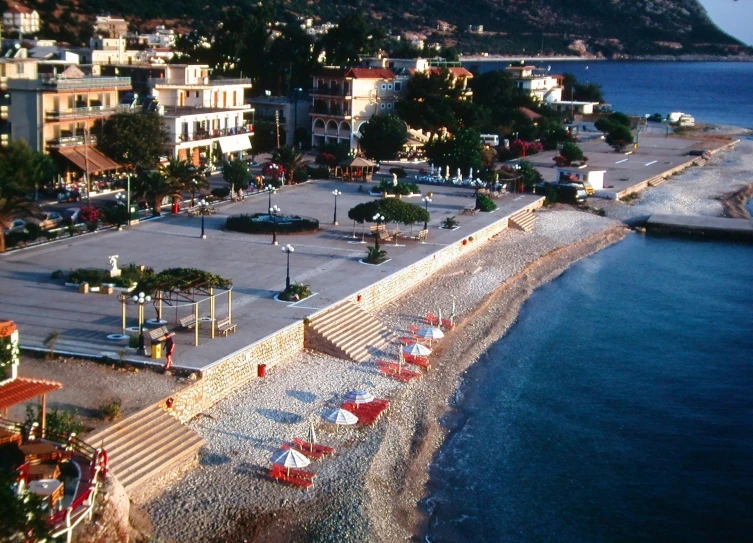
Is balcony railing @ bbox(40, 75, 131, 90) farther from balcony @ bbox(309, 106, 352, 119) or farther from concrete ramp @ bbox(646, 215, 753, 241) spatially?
concrete ramp @ bbox(646, 215, 753, 241)

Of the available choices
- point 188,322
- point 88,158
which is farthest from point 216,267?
point 88,158

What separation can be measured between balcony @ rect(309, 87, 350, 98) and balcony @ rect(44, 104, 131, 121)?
19.2m

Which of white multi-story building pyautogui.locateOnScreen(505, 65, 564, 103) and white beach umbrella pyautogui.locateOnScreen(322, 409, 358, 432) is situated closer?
white beach umbrella pyautogui.locateOnScreen(322, 409, 358, 432)

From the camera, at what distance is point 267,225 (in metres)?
40.0

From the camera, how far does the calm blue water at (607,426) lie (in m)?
20.9

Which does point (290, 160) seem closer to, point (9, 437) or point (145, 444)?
point (145, 444)

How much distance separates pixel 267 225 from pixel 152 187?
548cm

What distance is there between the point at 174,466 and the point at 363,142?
42.8 meters

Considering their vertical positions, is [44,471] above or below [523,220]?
below

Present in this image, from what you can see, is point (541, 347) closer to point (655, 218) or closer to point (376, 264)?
point (376, 264)

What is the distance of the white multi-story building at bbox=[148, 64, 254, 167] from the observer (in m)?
54.8

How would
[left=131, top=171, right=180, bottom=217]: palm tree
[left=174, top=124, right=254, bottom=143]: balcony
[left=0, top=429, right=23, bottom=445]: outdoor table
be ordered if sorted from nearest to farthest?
[left=0, top=429, right=23, bottom=445]: outdoor table, [left=131, top=171, right=180, bottom=217]: palm tree, [left=174, top=124, right=254, bottom=143]: balcony

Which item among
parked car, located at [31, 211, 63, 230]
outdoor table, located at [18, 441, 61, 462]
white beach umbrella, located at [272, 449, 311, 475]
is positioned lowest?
white beach umbrella, located at [272, 449, 311, 475]

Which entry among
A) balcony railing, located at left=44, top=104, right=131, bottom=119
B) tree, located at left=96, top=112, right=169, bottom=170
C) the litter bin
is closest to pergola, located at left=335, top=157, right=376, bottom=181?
tree, located at left=96, top=112, right=169, bottom=170
